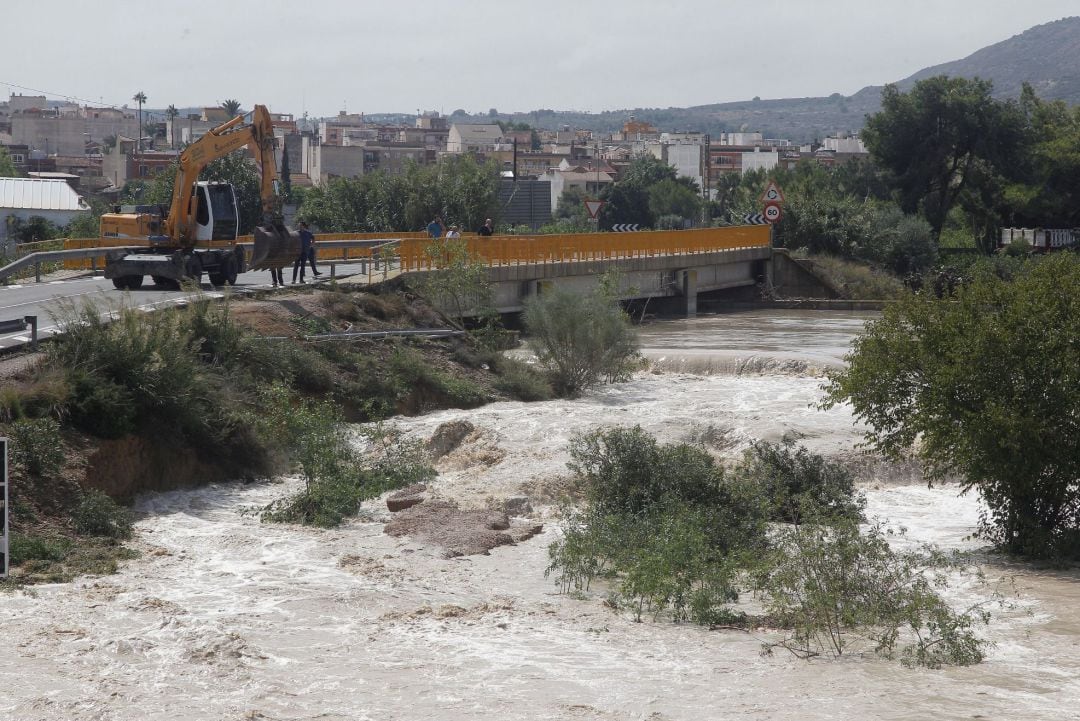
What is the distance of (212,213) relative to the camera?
1163 inches

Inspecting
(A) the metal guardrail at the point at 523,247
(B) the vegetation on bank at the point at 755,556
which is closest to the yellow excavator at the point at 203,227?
(A) the metal guardrail at the point at 523,247

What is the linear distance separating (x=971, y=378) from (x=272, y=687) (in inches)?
354

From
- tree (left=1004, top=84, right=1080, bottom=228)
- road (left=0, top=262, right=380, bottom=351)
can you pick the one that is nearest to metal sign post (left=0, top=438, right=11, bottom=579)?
road (left=0, top=262, right=380, bottom=351)

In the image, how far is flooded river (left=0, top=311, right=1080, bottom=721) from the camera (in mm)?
10305

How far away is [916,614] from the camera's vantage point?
39.4 ft

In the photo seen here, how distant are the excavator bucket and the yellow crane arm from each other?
105cm

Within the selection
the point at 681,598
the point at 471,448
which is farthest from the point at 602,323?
the point at 681,598

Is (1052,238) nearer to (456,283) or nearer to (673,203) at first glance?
(456,283)

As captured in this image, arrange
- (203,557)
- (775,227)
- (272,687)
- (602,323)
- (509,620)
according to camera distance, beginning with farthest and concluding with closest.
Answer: (775,227) → (602,323) → (203,557) → (509,620) → (272,687)

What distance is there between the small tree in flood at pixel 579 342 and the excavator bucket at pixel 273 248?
5.14m

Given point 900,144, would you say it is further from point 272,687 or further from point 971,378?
point 272,687

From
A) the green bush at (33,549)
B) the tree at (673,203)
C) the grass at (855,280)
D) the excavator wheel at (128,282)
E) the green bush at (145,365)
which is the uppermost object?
the tree at (673,203)

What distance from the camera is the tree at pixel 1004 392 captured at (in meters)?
15.3

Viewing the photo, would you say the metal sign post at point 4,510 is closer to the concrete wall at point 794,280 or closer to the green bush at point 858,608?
the green bush at point 858,608
